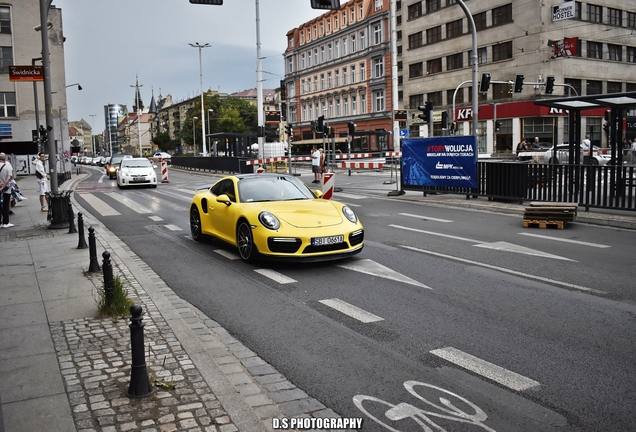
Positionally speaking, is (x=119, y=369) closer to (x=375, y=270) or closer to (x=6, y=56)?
(x=375, y=270)

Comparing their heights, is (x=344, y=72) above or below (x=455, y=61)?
above

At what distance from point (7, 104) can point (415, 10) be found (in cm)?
4094

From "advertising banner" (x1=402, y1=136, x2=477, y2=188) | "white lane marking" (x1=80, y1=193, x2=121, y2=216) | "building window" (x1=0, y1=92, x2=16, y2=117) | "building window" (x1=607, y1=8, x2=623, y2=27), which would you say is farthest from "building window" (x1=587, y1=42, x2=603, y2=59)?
"building window" (x1=0, y1=92, x2=16, y2=117)

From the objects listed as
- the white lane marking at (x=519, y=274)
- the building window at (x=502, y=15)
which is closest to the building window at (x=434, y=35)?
the building window at (x=502, y=15)

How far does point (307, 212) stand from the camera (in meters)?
9.76

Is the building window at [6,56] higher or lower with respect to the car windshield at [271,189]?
higher

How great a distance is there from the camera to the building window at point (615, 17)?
54688 mm

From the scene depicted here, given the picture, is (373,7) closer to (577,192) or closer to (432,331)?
(577,192)

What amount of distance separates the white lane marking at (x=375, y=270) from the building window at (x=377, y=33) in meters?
68.0

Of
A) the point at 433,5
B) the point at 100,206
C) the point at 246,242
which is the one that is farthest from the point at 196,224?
the point at 433,5

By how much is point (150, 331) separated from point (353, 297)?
2552 millimetres

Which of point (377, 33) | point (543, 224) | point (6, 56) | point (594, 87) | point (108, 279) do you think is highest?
point (377, 33)

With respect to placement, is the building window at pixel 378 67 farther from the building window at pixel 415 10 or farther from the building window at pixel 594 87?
the building window at pixel 594 87

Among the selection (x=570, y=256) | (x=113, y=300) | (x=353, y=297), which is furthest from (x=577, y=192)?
(x=113, y=300)
